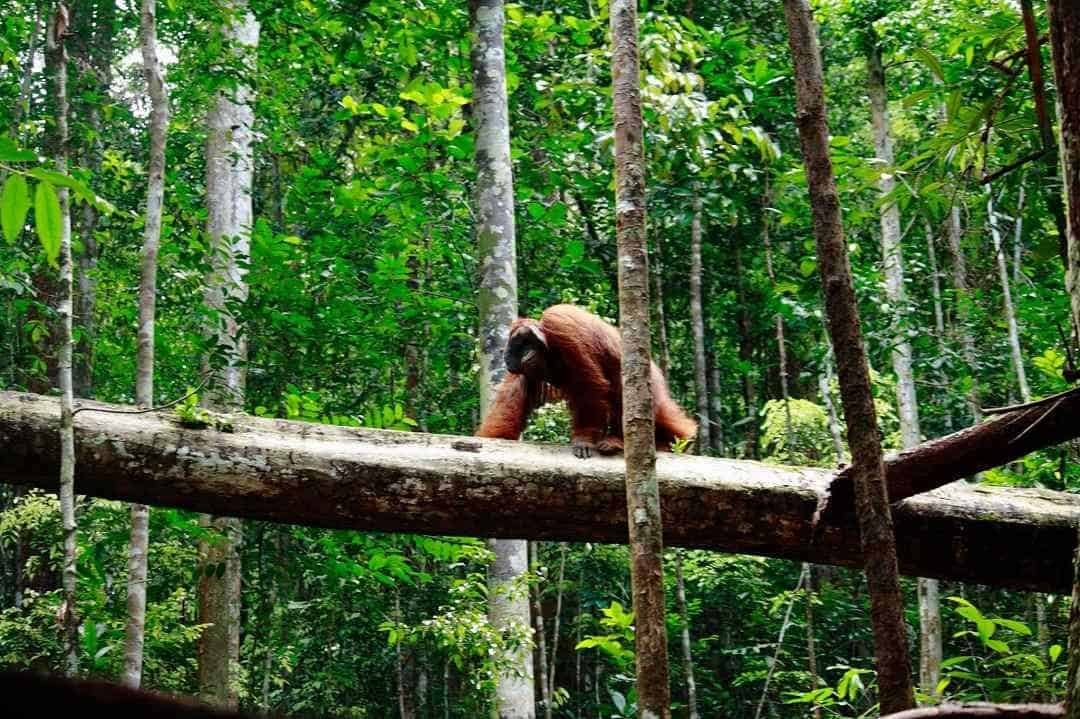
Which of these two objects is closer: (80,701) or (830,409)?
(80,701)

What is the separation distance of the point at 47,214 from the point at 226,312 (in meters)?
5.55

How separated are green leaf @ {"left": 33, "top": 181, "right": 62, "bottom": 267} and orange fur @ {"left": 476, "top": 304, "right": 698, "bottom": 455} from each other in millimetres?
3970

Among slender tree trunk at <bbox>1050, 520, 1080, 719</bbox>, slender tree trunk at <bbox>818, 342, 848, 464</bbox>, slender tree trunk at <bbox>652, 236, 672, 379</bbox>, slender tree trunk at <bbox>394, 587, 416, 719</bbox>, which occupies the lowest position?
slender tree trunk at <bbox>394, 587, 416, 719</bbox>

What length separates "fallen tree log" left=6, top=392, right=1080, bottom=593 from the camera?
4863 mm

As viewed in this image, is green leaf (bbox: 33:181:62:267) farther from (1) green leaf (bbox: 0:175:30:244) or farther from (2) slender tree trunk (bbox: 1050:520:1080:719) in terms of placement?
(2) slender tree trunk (bbox: 1050:520:1080:719)

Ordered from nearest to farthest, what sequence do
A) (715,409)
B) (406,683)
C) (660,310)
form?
(660,310)
(406,683)
(715,409)

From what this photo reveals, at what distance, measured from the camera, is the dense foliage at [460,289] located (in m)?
7.71

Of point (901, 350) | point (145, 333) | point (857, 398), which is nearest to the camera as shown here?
point (857, 398)

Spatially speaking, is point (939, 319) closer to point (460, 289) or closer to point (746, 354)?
point (746, 354)

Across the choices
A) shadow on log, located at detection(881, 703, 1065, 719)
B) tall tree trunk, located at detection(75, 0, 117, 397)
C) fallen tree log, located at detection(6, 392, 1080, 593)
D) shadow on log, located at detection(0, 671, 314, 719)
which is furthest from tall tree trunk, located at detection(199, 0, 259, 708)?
shadow on log, located at detection(0, 671, 314, 719)

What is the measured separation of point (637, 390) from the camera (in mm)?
3998

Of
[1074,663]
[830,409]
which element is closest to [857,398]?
[1074,663]

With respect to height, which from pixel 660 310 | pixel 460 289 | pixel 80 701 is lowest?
pixel 80 701

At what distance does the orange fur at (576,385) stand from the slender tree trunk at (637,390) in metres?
2.16
